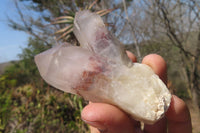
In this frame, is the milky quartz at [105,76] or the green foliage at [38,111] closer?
the milky quartz at [105,76]

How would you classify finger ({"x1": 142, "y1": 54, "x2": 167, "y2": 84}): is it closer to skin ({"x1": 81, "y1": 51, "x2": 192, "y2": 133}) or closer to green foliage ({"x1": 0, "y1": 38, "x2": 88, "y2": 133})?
skin ({"x1": 81, "y1": 51, "x2": 192, "y2": 133})

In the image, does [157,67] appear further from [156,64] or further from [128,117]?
[128,117]

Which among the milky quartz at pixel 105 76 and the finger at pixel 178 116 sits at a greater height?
the milky quartz at pixel 105 76

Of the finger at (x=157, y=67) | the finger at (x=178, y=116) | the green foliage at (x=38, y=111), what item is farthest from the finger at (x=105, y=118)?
the green foliage at (x=38, y=111)

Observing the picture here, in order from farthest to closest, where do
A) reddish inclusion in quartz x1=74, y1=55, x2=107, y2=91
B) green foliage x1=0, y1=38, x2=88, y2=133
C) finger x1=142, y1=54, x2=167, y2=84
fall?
green foliage x1=0, y1=38, x2=88, y2=133
finger x1=142, y1=54, x2=167, y2=84
reddish inclusion in quartz x1=74, y1=55, x2=107, y2=91

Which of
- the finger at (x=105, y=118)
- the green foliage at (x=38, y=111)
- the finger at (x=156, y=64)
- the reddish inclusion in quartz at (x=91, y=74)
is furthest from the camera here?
the green foliage at (x=38, y=111)

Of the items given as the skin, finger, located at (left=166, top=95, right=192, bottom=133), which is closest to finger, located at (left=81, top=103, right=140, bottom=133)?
the skin

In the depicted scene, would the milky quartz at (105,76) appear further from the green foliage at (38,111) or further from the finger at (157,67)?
the green foliage at (38,111)
